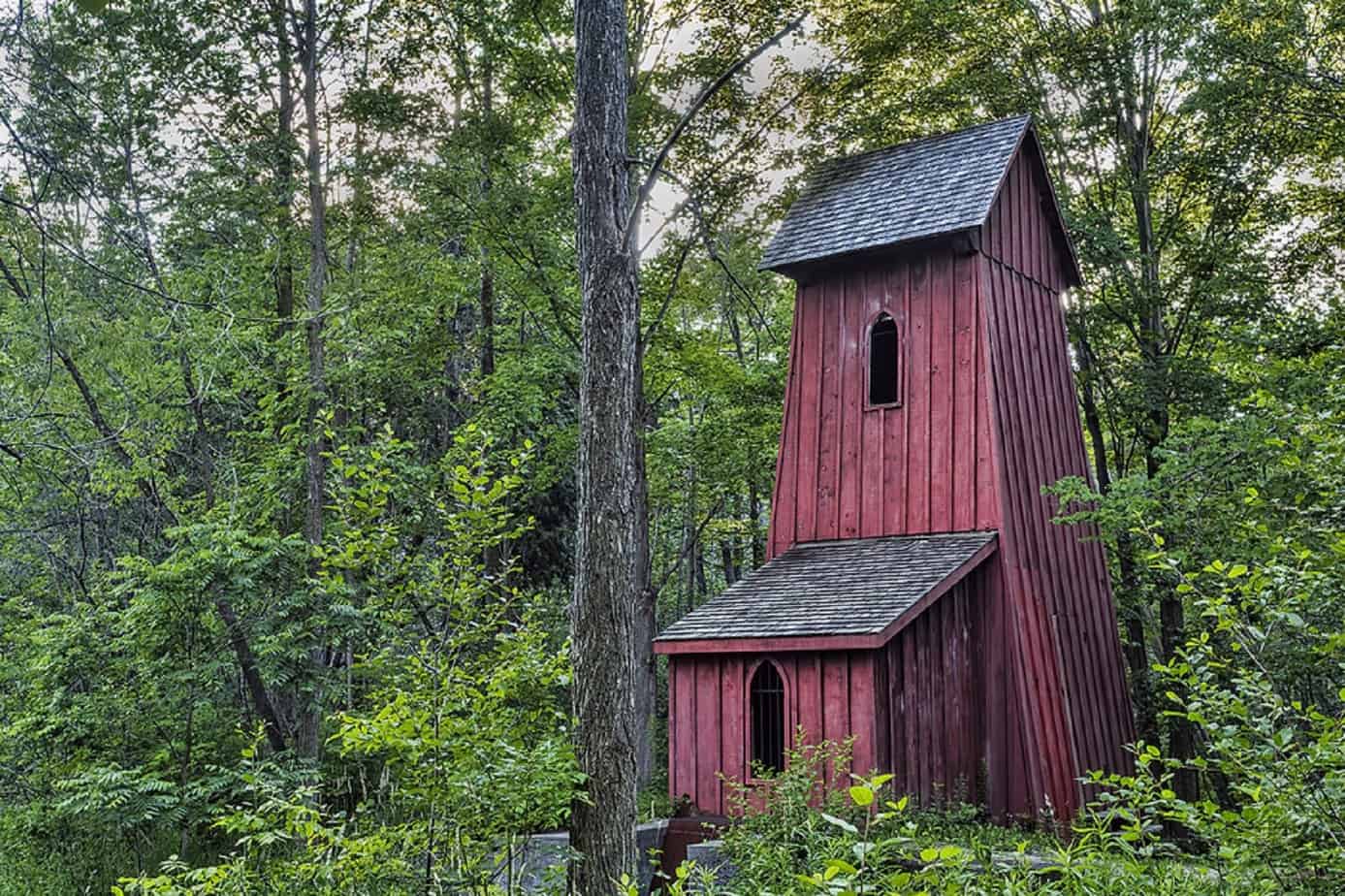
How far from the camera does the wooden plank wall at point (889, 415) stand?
498 inches

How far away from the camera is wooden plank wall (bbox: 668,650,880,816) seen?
1080 cm

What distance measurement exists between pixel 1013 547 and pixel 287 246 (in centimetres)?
987

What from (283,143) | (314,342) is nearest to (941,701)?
(314,342)

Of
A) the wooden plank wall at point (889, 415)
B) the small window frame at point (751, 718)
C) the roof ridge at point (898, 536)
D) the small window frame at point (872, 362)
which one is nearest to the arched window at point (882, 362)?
the small window frame at point (872, 362)

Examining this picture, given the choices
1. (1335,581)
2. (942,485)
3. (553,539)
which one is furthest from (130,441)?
(1335,581)

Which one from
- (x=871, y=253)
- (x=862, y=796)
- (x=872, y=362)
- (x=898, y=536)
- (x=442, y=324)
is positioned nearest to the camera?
(x=862, y=796)

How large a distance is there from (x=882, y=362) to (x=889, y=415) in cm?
90

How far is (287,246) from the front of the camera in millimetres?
15594

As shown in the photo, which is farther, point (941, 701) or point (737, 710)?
point (737, 710)

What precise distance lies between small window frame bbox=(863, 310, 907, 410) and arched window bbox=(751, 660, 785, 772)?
3.50 metres

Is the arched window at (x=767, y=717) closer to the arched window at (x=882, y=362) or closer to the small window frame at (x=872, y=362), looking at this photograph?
the small window frame at (x=872, y=362)

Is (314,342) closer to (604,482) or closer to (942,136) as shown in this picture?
(942,136)

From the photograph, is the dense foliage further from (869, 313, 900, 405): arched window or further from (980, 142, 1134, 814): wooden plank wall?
(869, 313, 900, 405): arched window

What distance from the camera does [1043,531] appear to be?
525 inches
